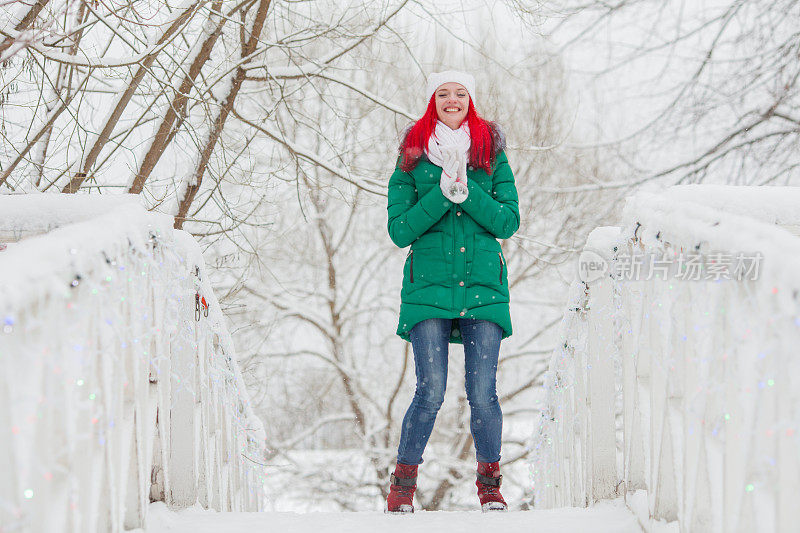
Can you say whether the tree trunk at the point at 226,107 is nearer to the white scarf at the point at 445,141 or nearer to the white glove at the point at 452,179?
the white scarf at the point at 445,141

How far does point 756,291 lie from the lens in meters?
1.25

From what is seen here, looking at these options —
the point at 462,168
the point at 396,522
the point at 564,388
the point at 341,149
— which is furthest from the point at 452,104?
the point at 341,149

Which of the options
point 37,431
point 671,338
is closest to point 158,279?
point 37,431

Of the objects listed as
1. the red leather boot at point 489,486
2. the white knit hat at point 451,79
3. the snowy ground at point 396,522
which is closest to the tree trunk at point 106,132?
the white knit hat at point 451,79

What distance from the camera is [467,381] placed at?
9.44 feet

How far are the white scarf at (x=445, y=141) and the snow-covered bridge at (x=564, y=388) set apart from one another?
25.0 inches

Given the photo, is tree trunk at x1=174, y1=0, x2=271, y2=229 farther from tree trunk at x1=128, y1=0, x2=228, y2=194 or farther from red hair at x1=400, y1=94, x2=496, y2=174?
red hair at x1=400, y1=94, x2=496, y2=174

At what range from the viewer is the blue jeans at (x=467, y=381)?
2793 mm

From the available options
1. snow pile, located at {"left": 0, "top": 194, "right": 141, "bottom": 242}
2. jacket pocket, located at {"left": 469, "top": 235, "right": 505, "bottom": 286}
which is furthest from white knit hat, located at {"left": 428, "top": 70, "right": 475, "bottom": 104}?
snow pile, located at {"left": 0, "top": 194, "right": 141, "bottom": 242}

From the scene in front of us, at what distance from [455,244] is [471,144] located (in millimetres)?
394

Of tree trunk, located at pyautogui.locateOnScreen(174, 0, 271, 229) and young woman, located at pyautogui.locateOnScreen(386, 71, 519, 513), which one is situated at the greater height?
tree trunk, located at pyautogui.locateOnScreen(174, 0, 271, 229)

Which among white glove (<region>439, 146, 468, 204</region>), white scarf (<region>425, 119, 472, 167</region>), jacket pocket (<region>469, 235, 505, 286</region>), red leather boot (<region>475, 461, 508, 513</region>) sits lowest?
red leather boot (<region>475, 461, 508, 513</region>)

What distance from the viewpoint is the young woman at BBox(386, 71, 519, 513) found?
9.15ft

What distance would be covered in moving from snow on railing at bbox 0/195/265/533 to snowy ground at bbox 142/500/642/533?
14 cm
